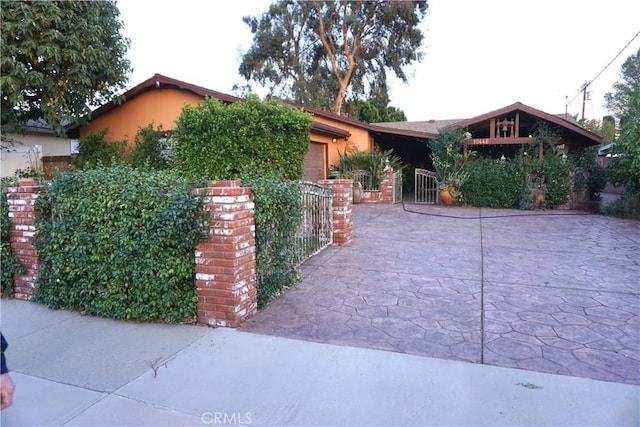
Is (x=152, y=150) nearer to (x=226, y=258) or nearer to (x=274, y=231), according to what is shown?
(x=274, y=231)

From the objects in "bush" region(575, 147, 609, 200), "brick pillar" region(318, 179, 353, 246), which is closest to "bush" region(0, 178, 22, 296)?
"brick pillar" region(318, 179, 353, 246)

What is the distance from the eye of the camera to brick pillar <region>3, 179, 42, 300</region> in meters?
4.39

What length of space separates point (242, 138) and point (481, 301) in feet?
18.2

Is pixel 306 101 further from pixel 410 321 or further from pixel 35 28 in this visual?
pixel 410 321

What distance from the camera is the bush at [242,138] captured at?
8.20m

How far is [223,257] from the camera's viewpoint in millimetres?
3701

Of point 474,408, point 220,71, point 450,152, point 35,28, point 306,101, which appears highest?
point 220,71

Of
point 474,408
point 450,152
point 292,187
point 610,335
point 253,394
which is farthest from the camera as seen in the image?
point 450,152

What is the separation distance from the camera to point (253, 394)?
267 cm

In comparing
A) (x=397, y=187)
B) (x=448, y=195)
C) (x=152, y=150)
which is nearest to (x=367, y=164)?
(x=397, y=187)

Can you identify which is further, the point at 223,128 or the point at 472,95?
the point at 472,95

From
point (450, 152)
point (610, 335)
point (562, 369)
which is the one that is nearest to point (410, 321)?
point (562, 369)

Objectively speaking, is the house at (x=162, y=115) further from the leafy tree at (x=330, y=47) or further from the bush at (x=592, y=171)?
the leafy tree at (x=330, y=47)

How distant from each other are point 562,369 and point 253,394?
7.09ft
